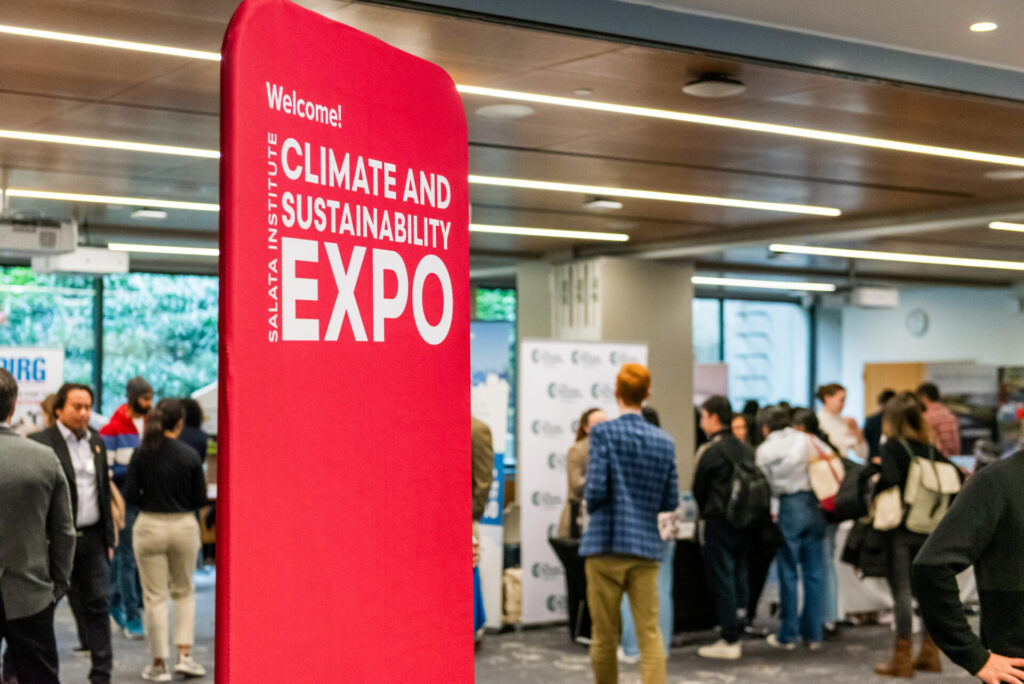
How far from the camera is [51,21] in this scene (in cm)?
409

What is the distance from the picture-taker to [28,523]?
12.8 feet

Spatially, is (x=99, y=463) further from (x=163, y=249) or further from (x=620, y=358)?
(x=163, y=249)

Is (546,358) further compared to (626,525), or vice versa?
(546,358)

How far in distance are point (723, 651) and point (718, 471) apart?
1084 millimetres

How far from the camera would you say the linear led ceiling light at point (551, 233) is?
31.8 ft

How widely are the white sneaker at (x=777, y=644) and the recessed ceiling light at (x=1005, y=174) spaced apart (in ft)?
10.1

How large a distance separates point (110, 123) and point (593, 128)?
2309 millimetres

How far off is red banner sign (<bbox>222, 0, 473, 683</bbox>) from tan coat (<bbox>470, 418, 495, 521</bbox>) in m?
4.02

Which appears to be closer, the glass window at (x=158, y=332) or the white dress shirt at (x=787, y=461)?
the white dress shirt at (x=787, y=461)

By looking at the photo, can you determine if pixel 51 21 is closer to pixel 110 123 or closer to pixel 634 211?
pixel 110 123

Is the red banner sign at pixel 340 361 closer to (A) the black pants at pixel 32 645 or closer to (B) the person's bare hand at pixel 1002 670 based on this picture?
(B) the person's bare hand at pixel 1002 670

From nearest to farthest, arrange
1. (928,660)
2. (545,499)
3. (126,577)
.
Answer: (928,660)
(126,577)
(545,499)

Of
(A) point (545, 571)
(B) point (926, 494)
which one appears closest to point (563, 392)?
(A) point (545, 571)

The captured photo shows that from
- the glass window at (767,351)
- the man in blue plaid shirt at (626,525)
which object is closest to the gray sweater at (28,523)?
the man in blue plaid shirt at (626,525)
